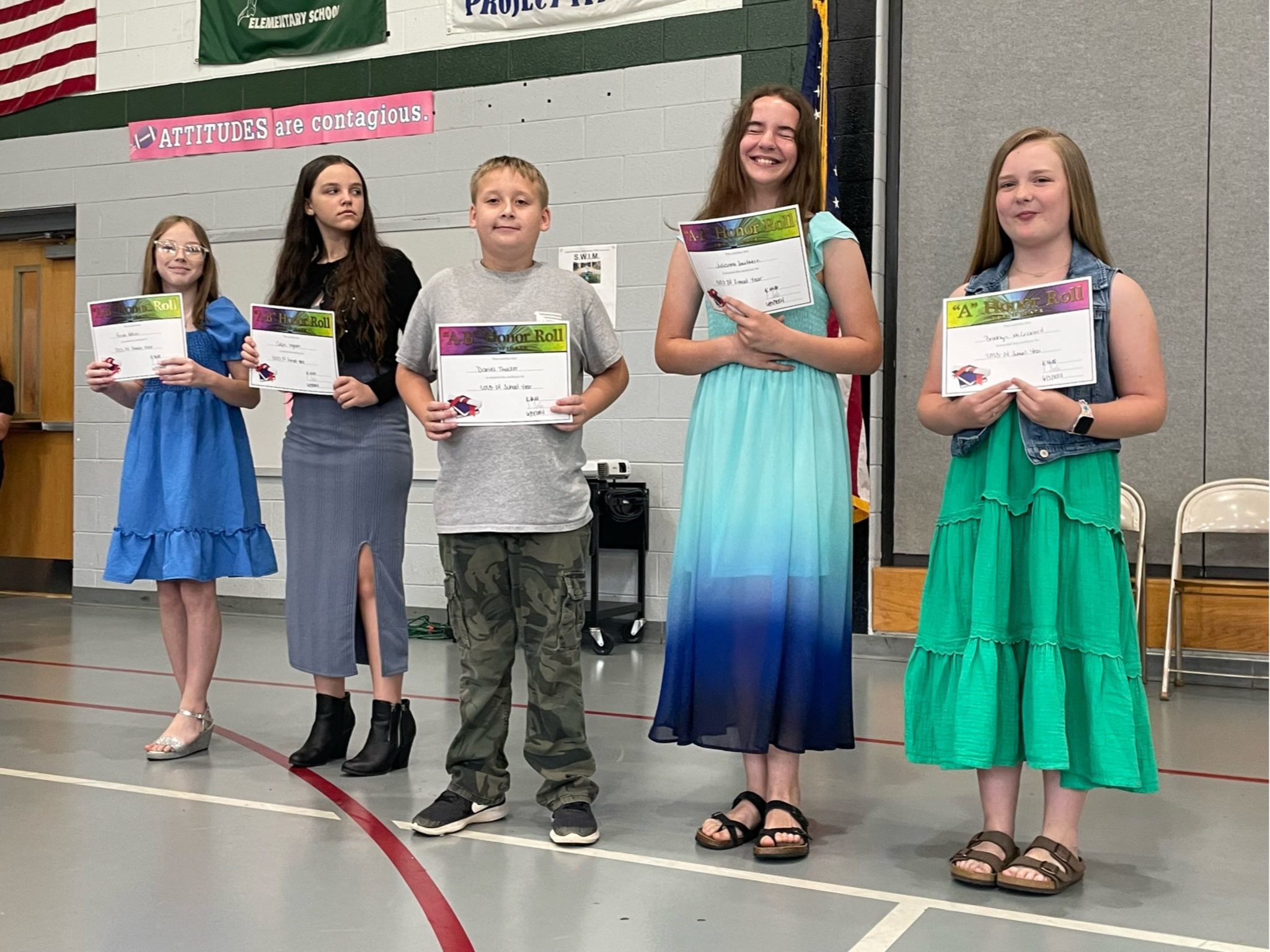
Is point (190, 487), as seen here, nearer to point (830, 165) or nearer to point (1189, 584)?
point (830, 165)

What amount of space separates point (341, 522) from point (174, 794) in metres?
0.75

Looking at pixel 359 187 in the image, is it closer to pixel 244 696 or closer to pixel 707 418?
pixel 707 418

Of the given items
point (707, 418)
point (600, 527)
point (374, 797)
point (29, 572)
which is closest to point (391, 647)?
point (374, 797)

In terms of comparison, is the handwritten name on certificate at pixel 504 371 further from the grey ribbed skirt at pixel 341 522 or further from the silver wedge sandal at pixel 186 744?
the silver wedge sandal at pixel 186 744

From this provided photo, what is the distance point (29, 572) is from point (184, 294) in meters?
4.80

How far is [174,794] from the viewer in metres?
3.00

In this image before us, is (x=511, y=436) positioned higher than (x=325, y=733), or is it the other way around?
(x=511, y=436)

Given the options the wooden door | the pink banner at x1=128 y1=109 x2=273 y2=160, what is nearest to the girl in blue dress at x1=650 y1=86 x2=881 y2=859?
the pink banner at x1=128 y1=109 x2=273 y2=160

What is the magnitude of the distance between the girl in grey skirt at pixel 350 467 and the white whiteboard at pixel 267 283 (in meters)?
3.06

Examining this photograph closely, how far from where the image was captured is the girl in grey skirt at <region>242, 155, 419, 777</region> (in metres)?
3.13

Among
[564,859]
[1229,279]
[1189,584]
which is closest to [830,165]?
[1229,279]

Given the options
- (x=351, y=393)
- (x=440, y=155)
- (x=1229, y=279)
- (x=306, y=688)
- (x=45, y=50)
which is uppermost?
(x=45, y=50)

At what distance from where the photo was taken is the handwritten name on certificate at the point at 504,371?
100 inches

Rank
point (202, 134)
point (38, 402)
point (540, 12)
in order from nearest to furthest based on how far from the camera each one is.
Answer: point (540, 12), point (202, 134), point (38, 402)
